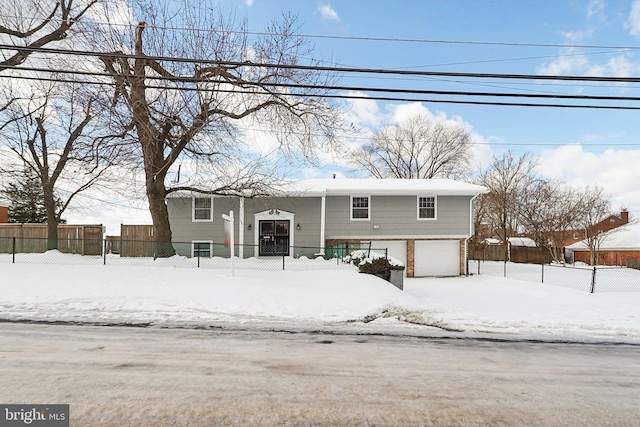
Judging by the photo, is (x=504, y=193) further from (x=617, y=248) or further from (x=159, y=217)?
(x=159, y=217)

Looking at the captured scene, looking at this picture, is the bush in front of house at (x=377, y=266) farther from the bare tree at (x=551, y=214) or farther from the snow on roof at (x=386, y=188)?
the bare tree at (x=551, y=214)

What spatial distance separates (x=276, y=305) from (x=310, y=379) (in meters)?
3.87

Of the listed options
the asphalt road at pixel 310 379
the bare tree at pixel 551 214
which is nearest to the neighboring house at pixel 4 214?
the asphalt road at pixel 310 379

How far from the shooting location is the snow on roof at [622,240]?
94.6 feet

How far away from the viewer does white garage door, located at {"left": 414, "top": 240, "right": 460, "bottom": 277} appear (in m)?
18.9

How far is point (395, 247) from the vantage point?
62.0 ft

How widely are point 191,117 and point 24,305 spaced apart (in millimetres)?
6866

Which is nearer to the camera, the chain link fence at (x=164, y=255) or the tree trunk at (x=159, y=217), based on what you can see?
the chain link fence at (x=164, y=255)

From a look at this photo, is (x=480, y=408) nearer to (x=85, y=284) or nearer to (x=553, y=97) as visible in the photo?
(x=553, y=97)

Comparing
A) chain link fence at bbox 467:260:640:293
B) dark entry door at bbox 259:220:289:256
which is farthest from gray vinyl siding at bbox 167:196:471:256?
chain link fence at bbox 467:260:640:293

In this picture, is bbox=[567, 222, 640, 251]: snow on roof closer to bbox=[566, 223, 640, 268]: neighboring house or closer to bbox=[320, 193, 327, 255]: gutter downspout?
bbox=[566, 223, 640, 268]: neighboring house

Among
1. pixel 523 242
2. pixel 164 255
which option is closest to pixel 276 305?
pixel 164 255

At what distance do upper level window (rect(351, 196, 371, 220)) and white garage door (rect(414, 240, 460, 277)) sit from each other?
3.43 metres

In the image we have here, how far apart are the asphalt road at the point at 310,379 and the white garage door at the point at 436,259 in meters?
13.4
